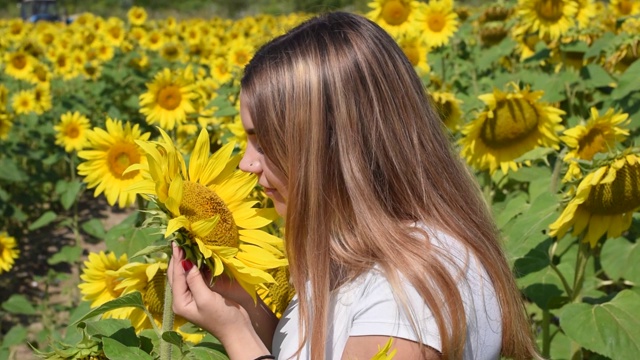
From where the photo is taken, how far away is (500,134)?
255 centimetres

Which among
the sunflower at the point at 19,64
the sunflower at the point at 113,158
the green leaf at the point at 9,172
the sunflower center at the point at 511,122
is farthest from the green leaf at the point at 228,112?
the sunflower at the point at 19,64

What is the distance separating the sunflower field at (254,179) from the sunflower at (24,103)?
0.01 metres

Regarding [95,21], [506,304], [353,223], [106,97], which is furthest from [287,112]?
[95,21]

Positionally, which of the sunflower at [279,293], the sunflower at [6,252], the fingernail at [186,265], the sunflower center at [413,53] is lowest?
the sunflower at [6,252]

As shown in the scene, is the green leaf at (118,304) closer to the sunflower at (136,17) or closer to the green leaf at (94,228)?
the green leaf at (94,228)

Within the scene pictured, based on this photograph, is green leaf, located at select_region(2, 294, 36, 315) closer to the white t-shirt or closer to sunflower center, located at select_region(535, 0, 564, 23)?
the white t-shirt

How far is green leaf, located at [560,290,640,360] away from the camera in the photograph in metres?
1.82

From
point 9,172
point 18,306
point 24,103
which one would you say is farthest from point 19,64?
point 18,306

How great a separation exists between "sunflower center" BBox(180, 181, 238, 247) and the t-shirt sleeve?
0.23 meters

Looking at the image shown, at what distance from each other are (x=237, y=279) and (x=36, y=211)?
4.01 metres

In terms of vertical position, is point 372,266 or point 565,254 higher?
point 372,266

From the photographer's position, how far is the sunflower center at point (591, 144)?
83.9 inches

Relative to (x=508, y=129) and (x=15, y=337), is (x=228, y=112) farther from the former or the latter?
(x=15, y=337)

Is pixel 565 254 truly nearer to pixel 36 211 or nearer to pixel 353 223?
pixel 353 223
